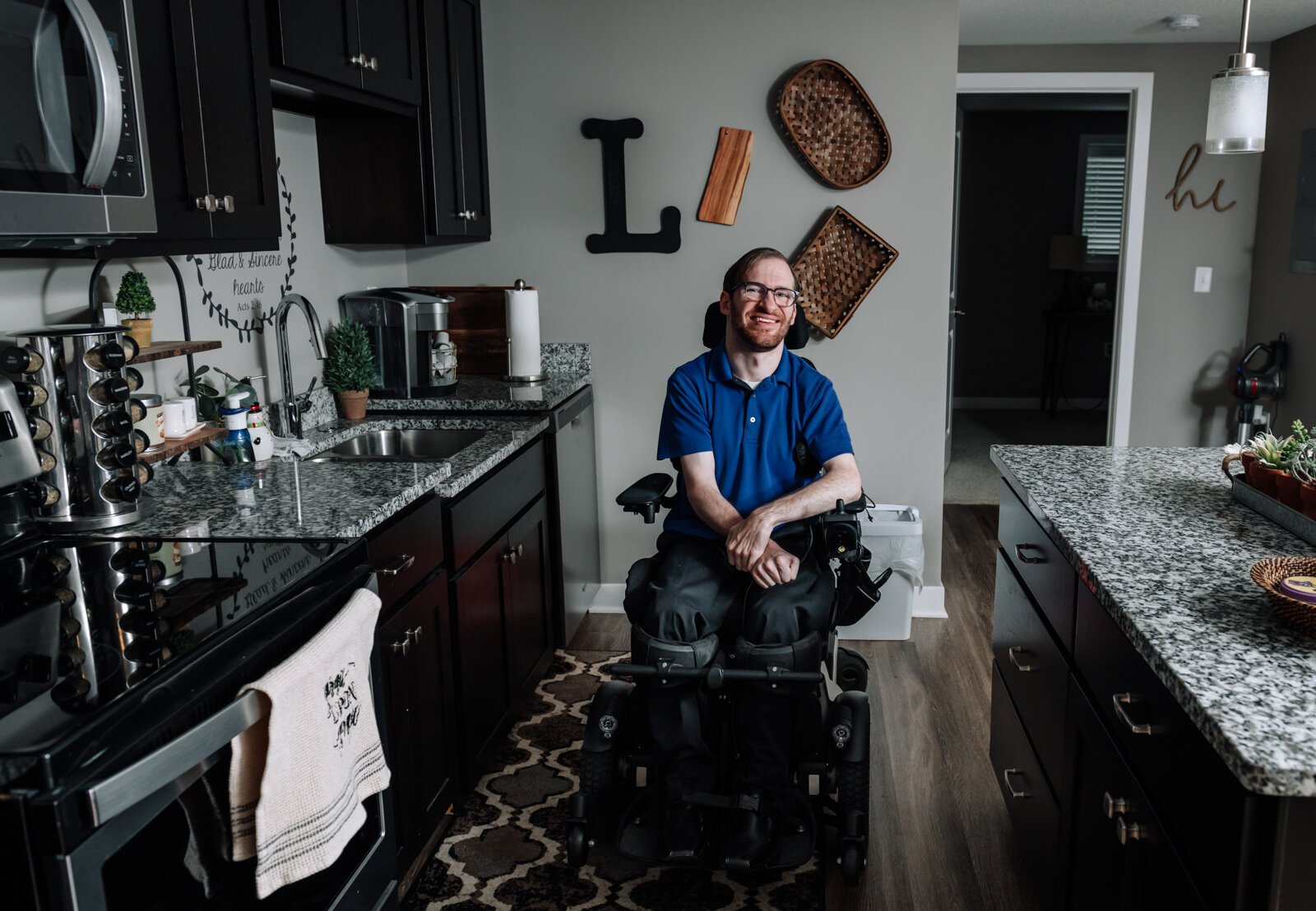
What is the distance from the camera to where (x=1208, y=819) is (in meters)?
1.14

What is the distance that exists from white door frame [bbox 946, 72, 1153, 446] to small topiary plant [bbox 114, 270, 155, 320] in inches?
147

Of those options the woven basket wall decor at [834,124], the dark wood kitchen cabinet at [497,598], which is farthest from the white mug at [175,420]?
the woven basket wall decor at [834,124]

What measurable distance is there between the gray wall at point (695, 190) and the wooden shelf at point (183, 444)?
1634mm

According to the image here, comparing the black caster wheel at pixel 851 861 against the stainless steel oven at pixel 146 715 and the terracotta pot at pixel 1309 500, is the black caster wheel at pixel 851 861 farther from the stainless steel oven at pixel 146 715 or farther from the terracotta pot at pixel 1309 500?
the terracotta pot at pixel 1309 500

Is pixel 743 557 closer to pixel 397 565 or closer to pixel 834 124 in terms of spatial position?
pixel 397 565

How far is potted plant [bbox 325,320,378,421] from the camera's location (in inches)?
118

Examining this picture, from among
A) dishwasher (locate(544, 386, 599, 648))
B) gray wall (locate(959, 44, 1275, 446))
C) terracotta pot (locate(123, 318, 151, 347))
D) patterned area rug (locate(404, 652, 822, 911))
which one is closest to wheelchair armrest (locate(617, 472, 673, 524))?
dishwasher (locate(544, 386, 599, 648))

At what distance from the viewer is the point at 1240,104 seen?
178cm

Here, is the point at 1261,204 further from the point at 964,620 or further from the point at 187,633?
the point at 187,633

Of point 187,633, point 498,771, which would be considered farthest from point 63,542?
point 498,771

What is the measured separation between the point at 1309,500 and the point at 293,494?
180cm

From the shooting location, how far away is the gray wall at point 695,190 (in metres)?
3.46

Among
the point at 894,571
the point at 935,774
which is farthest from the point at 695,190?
the point at 935,774

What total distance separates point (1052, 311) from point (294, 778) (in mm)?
7188
